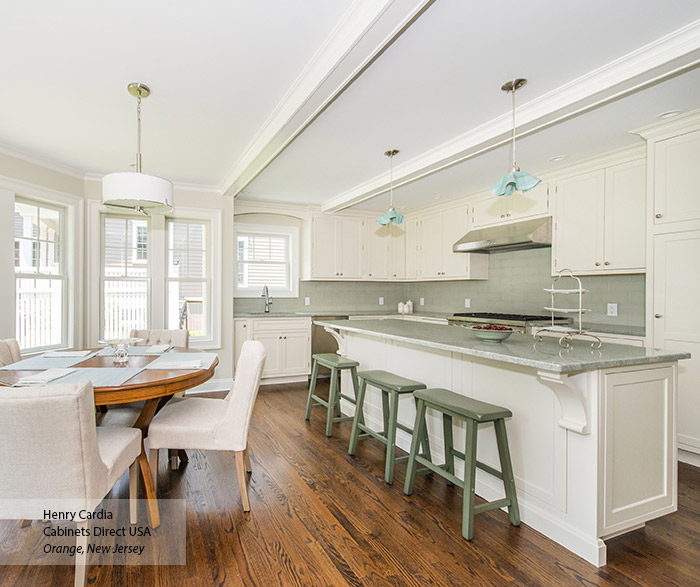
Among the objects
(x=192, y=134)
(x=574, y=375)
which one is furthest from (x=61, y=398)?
(x=192, y=134)

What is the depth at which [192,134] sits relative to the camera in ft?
10.9

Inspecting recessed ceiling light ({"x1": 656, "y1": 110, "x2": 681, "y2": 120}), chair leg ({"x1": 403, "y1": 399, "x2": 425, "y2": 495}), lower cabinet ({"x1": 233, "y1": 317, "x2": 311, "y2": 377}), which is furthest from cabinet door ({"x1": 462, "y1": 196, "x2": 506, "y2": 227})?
chair leg ({"x1": 403, "y1": 399, "x2": 425, "y2": 495})

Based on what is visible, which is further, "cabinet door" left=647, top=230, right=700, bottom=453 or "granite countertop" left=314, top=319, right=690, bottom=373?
"cabinet door" left=647, top=230, right=700, bottom=453

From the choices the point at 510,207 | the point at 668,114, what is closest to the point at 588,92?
the point at 668,114

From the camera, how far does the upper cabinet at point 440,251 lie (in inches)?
207

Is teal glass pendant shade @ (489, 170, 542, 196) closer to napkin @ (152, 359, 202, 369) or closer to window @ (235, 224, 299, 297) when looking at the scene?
napkin @ (152, 359, 202, 369)

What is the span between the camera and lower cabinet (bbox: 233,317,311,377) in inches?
209

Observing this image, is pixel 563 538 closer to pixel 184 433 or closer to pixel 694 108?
pixel 184 433

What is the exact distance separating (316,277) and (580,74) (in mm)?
4188

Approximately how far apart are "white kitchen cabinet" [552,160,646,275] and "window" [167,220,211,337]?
4.06 m

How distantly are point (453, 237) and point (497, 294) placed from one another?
94cm

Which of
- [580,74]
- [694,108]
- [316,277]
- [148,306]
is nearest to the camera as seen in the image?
[580,74]

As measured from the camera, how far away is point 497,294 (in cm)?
520

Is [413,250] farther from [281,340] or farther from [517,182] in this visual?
[517,182]
